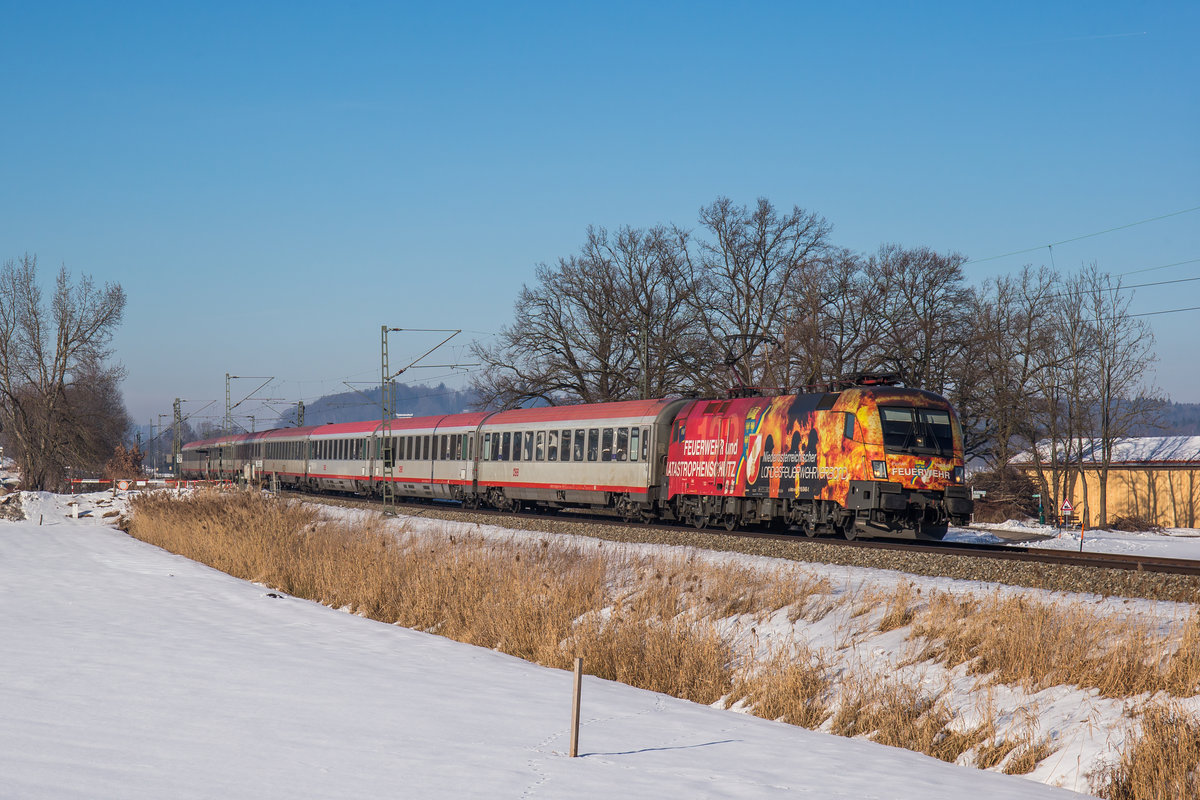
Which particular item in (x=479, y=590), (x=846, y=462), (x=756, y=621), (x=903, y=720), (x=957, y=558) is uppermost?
(x=846, y=462)

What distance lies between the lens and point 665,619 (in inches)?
561

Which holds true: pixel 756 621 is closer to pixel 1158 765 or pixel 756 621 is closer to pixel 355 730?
pixel 1158 765

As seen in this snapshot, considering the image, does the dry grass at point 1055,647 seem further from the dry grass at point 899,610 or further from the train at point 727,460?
the train at point 727,460

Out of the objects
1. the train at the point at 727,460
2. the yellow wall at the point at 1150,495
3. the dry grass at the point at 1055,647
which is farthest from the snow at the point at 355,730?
the yellow wall at the point at 1150,495

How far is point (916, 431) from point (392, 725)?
13.9 meters

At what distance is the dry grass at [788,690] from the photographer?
10.5 metres

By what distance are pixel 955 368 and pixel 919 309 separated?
398cm

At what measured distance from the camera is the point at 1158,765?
309 inches

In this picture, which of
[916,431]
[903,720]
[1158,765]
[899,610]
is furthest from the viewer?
[916,431]

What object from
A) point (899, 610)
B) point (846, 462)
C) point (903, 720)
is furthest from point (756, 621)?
point (846, 462)

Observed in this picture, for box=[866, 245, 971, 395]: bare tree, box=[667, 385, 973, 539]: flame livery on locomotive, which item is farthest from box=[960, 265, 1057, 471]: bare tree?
box=[667, 385, 973, 539]: flame livery on locomotive

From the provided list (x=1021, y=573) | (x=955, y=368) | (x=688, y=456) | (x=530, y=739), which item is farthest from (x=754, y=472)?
(x=955, y=368)

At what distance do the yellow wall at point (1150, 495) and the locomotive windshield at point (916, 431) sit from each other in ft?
91.9

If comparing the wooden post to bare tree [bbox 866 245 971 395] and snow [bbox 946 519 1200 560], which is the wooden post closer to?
snow [bbox 946 519 1200 560]
